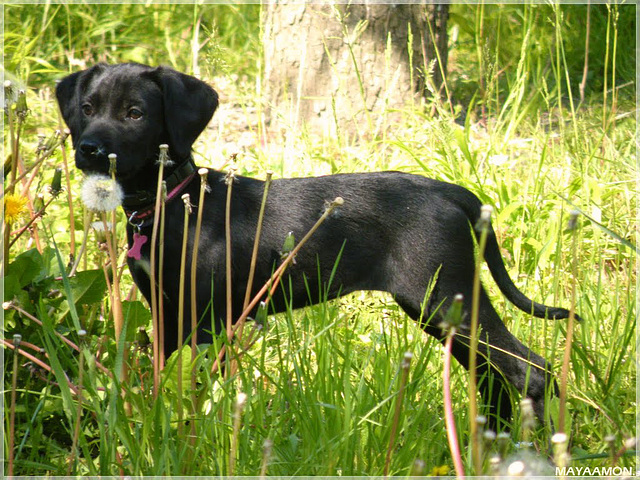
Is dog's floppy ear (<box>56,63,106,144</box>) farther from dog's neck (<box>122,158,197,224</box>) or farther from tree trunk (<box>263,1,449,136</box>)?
tree trunk (<box>263,1,449,136</box>)

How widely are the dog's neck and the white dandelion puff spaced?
3.10 ft

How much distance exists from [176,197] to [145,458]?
47.1 inches

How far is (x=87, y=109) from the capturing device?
313 cm

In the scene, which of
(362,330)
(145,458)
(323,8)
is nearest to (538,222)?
(362,330)

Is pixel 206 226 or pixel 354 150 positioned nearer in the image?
pixel 206 226

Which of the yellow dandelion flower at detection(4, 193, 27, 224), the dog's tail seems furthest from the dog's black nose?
the dog's tail

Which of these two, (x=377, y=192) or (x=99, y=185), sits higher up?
(x=99, y=185)

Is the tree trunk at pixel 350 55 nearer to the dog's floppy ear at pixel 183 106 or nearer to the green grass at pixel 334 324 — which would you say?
the green grass at pixel 334 324

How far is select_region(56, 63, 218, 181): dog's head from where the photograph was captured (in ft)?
9.75

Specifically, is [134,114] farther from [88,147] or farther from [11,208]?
[11,208]

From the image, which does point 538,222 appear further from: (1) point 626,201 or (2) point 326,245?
(2) point 326,245

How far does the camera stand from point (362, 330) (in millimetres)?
3451

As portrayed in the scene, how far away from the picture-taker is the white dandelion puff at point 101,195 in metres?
1.95

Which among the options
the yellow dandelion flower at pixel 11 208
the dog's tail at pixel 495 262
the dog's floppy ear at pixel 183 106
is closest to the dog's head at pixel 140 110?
the dog's floppy ear at pixel 183 106
